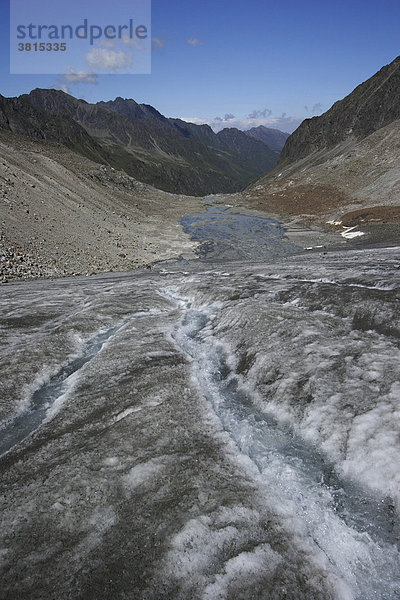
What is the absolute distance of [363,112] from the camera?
513 ft

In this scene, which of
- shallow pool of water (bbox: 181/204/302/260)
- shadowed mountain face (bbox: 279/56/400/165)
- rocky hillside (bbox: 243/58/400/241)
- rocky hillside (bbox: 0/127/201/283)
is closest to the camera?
rocky hillside (bbox: 0/127/201/283)

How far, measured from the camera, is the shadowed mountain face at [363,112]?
5758 inches

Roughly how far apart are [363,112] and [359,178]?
323 feet

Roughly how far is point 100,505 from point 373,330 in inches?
367

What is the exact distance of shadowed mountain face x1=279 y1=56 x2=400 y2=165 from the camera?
480 feet

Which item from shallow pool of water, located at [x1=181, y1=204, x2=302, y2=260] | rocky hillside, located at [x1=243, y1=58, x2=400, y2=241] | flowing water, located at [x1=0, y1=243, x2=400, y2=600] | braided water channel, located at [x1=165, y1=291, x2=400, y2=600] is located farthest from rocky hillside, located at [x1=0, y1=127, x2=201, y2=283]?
rocky hillside, located at [x1=243, y1=58, x2=400, y2=241]

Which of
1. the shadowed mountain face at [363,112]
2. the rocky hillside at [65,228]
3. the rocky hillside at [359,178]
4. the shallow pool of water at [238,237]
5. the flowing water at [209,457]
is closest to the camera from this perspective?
the flowing water at [209,457]

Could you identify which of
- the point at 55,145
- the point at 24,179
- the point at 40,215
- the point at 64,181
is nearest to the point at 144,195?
the point at 55,145

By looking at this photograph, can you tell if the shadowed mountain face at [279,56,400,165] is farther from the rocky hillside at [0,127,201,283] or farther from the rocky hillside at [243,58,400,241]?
the rocky hillside at [0,127,201,283]

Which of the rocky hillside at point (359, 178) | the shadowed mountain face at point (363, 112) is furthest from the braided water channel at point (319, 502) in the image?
the shadowed mountain face at point (363, 112)

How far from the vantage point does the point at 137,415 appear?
854 cm

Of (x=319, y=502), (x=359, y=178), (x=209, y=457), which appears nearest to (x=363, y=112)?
(x=359, y=178)

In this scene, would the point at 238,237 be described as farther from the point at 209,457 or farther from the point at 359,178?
the point at 359,178

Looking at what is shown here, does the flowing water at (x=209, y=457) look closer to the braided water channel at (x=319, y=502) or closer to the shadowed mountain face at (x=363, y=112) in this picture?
the braided water channel at (x=319, y=502)
